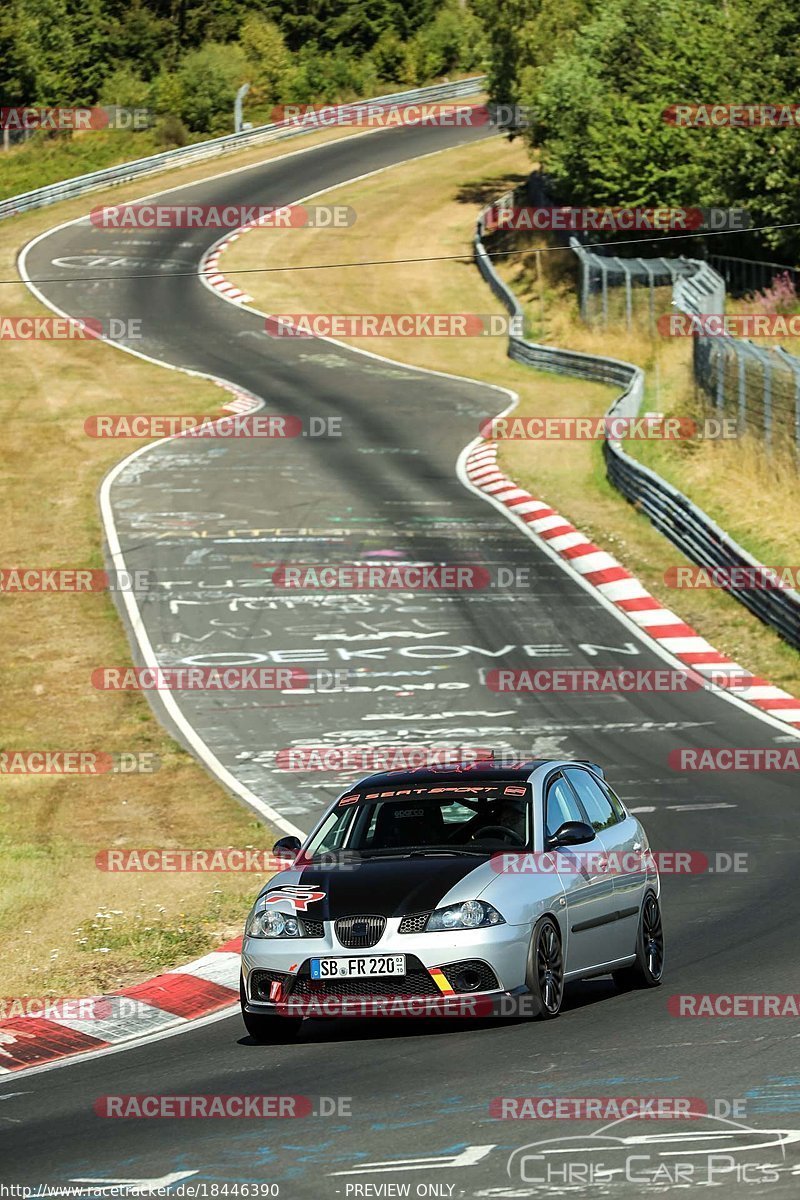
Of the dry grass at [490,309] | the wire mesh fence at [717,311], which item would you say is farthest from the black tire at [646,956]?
the wire mesh fence at [717,311]

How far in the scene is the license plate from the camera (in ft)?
32.3

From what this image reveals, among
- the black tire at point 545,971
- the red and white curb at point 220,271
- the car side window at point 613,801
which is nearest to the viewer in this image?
the black tire at point 545,971

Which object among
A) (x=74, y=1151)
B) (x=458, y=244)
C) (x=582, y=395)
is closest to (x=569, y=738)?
(x=74, y=1151)

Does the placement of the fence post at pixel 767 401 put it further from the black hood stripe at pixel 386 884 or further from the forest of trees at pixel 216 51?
the forest of trees at pixel 216 51

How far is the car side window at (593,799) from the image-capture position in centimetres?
1176

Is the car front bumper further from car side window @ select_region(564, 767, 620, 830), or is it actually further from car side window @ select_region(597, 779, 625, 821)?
car side window @ select_region(597, 779, 625, 821)

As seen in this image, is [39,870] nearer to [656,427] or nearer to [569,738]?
[569,738]

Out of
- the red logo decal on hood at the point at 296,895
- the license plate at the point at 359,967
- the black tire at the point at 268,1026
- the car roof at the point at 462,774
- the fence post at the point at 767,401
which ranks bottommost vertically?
the fence post at the point at 767,401

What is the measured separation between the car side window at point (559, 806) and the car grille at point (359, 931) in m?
1.49

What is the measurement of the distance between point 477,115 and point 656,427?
49152mm

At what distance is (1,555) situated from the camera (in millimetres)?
31047

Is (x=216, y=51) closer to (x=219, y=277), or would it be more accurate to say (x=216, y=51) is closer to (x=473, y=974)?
(x=219, y=277)

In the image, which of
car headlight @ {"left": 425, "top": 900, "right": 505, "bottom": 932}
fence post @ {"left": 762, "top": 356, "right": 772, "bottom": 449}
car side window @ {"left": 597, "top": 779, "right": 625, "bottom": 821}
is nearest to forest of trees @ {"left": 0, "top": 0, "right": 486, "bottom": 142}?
fence post @ {"left": 762, "top": 356, "right": 772, "bottom": 449}

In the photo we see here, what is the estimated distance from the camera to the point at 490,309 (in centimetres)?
5491
